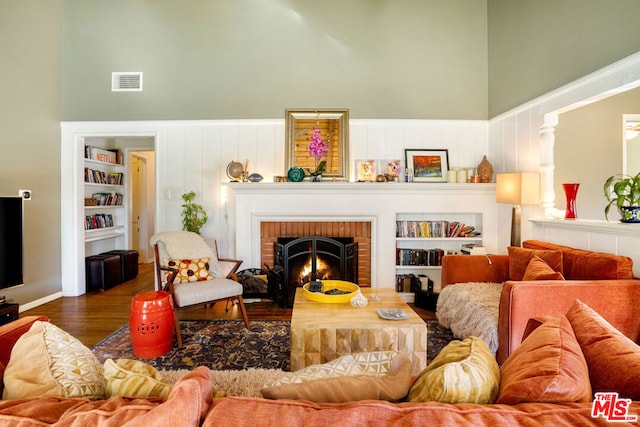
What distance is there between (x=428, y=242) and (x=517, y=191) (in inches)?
49.8

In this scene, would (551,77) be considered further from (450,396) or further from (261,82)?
(450,396)

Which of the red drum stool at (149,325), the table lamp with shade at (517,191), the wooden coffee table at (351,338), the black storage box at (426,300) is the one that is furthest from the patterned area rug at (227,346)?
the table lamp with shade at (517,191)

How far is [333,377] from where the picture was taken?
884 mm

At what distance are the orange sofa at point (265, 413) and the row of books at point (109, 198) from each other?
5.27m

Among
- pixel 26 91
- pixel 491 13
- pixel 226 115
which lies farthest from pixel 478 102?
pixel 26 91

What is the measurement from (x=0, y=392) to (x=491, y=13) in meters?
5.31

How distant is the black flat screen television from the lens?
2.94m

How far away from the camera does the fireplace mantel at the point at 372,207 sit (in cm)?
403

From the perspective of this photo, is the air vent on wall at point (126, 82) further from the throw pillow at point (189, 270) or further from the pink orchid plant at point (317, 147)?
the throw pillow at point (189, 270)

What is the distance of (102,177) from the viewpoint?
203 inches

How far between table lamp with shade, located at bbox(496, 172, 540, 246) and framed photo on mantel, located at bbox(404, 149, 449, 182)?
82 cm

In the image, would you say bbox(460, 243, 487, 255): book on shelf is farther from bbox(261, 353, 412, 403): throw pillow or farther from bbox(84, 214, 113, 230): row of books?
bbox(84, 214, 113, 230): row of books

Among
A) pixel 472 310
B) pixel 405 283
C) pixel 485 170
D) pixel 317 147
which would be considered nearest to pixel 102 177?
pixel 317 147

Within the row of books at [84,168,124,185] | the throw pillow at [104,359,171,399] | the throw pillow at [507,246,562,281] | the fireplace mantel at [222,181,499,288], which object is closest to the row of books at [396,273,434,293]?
the fireplace mantel at [222,181,499,288]
